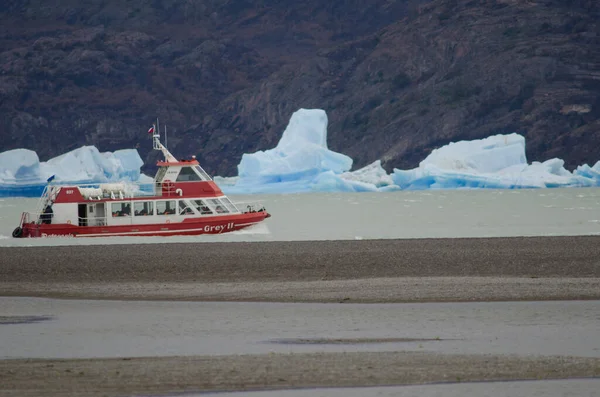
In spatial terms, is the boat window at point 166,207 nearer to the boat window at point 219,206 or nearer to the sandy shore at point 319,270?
the boat window at point 219,206

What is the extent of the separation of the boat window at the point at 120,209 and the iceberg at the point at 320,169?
4845 cm

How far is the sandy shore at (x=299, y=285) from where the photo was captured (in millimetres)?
11016

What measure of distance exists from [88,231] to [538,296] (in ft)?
72.1

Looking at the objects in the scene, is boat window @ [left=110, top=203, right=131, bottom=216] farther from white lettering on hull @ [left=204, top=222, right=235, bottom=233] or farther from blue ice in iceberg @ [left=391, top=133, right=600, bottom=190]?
blue ice in iceberg @ [left=391, top=133, right=600, bottom=190]

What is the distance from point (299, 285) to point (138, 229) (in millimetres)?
17148

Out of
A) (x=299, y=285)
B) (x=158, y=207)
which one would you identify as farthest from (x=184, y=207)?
(x=299, y=285)

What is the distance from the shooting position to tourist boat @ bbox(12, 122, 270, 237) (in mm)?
37031

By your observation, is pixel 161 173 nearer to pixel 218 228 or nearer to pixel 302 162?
pixel 218 228

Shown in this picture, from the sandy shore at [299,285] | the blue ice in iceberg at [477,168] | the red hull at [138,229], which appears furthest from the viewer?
the blue ice in iceberg at [477,168]

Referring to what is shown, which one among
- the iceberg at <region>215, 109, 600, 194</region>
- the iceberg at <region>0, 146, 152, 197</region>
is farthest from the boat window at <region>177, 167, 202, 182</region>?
the iceberg at <region>0, 146, 152, 197</region>

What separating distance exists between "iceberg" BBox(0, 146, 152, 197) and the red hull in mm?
53417

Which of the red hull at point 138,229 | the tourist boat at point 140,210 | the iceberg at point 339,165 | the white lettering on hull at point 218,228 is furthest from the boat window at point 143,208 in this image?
the iceberg at point 339,165

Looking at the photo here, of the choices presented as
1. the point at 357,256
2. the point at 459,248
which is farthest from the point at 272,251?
the point at 459,248

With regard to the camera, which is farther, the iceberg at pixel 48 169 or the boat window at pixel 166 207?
the iceberg at pixel 48 169
